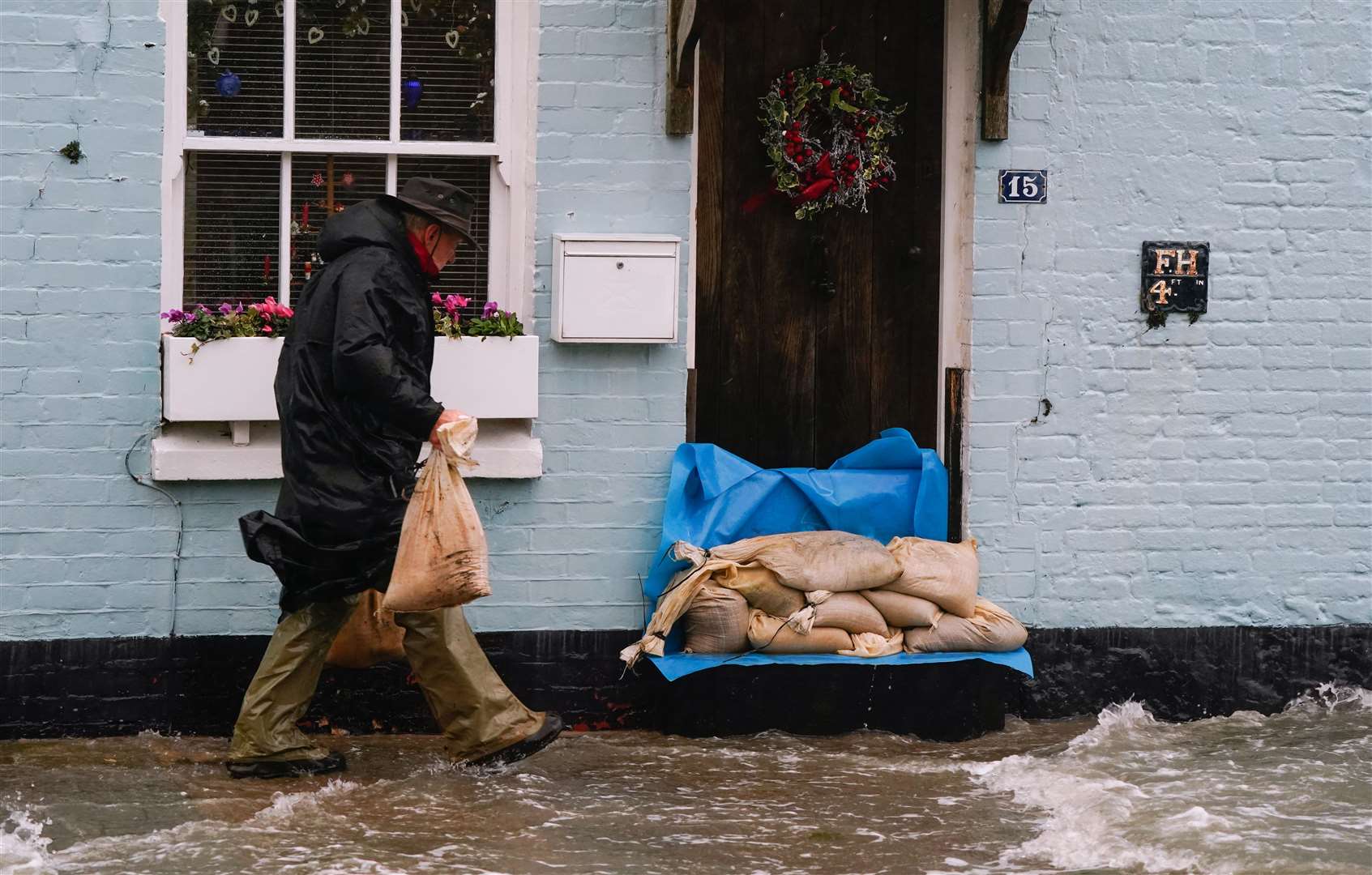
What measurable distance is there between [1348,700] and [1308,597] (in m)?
0.47

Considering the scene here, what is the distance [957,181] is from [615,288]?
148 centimetres

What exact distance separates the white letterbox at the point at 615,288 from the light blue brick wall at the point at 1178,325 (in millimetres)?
1257

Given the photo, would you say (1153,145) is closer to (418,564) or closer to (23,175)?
(418,564)

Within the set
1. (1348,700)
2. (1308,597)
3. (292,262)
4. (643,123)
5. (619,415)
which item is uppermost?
(643,123)

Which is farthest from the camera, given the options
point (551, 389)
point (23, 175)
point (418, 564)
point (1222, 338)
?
point (1222, 338)

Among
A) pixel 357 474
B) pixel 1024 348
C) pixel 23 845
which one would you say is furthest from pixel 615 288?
pixel 23 845

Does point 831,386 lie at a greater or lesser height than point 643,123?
lesser

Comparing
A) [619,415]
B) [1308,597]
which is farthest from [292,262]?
[1308,597]

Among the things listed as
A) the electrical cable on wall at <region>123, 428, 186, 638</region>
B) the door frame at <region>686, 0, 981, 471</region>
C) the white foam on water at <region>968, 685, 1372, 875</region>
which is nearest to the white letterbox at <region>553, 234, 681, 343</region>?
the door frame at <region>686, 0, 981, 471</region>

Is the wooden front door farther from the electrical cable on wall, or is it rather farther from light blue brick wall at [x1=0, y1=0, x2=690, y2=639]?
the electrical cable on wall

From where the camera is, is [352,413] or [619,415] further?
[619,415]

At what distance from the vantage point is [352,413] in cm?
539

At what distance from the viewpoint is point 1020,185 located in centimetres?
646

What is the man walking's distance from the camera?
5297 millimetres
